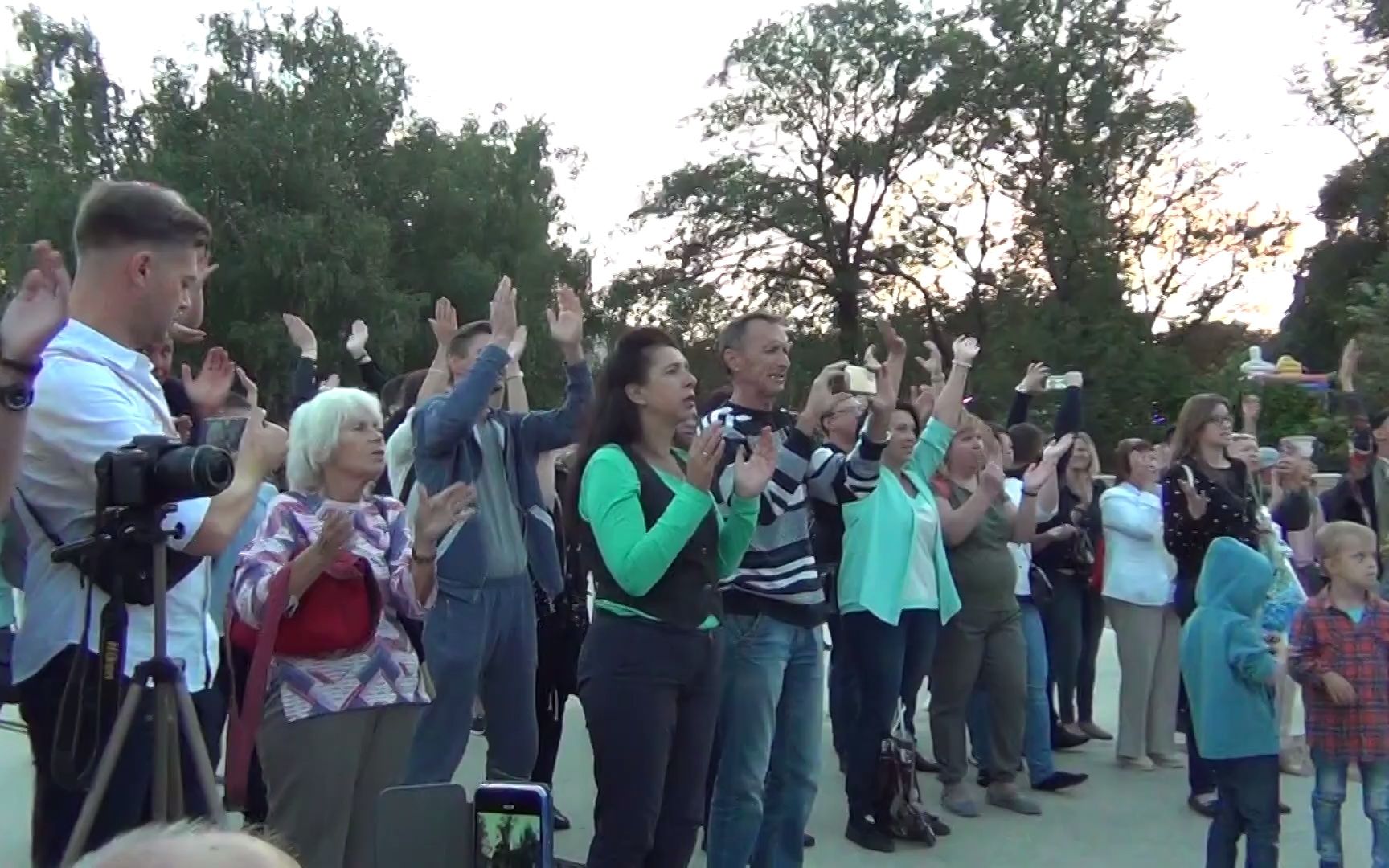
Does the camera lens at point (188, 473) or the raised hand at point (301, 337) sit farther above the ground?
the raised hand at point (301, 337)

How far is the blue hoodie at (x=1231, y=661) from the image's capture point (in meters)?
4.95

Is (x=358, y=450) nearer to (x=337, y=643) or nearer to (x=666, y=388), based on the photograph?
(x=337, y=643)

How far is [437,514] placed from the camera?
12.0 feet

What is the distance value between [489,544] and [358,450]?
3.70ft

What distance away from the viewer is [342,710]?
3.68m

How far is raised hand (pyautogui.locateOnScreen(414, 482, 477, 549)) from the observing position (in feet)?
12.0

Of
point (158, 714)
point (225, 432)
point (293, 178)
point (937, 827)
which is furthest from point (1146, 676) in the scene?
point (293, 178)

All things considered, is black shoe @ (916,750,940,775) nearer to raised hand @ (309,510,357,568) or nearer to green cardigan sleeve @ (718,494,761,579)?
green cardigan sleeve @ (718,494,761,579)

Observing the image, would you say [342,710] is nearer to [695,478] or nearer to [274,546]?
[274,546]

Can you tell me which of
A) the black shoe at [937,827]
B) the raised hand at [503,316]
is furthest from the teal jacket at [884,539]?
the raised hand at [503,316]

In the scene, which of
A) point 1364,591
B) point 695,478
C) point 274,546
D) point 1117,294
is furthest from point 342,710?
point 1117,294

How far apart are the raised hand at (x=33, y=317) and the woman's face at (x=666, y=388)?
2.20 metres

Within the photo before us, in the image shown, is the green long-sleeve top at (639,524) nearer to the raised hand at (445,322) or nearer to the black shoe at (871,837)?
the raised hand at (445,322)

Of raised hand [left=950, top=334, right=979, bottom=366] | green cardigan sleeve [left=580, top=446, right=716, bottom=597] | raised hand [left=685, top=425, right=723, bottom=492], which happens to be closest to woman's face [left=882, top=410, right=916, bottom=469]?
raised hand [left=950, top=334, right=979, bottom=366]
